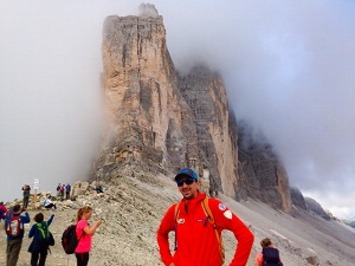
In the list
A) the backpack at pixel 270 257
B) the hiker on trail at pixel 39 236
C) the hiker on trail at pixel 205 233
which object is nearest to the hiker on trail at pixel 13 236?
the hiker on trail at pixel 39 236

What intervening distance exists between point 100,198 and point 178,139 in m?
40.6

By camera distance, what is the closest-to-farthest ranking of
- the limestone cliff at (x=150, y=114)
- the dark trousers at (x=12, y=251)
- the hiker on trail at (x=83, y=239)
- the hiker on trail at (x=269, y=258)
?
the hiker on trail at (x=83, y=239) < the hiker on trail at (x=269, y=258) < the dark trousers at (x=12, y=251) < the limestone cliff at (x=150, y=114)

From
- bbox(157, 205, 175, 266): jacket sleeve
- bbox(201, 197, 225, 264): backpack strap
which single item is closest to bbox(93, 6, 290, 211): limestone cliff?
bbox(157, 205, 175, 266): jacket sleeve

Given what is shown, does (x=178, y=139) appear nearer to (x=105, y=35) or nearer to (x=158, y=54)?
(x=158, y=54)

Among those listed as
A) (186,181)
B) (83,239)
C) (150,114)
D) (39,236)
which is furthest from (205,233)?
(150,114)

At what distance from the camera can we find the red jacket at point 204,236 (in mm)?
3945

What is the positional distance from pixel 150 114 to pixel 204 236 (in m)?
53.6

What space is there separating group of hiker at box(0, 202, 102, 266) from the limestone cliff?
99.0 ft

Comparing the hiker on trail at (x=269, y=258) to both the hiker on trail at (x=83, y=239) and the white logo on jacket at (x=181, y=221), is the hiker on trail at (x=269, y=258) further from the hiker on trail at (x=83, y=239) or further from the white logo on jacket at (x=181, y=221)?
the white logo on jacket at (x=181, y=221)

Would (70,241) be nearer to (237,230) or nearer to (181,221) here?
(181,221)

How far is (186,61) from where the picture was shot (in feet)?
343

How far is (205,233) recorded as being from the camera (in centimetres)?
402

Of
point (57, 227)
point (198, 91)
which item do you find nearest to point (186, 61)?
point (198, 91)

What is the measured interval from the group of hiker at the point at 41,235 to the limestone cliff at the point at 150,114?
3018 cm
